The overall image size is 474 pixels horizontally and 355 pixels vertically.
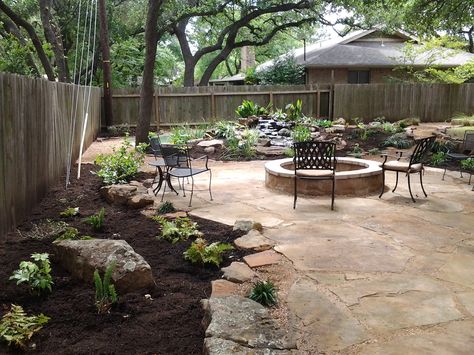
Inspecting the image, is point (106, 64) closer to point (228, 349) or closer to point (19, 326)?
point (19, 326)

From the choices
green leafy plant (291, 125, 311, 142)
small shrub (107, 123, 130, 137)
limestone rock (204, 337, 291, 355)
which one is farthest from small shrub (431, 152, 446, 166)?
small shrub (107, 123, 130, 137)

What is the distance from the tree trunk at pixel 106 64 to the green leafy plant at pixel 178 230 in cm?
1228

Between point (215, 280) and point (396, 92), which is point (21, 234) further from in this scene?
point (396, 92)

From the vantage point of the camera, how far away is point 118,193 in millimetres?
5836

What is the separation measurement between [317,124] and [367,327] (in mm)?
11918

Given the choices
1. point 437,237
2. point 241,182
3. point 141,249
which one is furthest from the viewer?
point 241,182

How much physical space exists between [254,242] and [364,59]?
19.5m

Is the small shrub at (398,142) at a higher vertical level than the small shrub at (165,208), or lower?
higher

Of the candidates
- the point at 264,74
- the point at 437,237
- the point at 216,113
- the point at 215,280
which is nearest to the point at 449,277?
the point at 437,237

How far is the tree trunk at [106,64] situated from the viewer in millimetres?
15266

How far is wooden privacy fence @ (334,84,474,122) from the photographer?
18.0m

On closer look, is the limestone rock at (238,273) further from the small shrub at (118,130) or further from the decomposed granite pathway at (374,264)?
the small shrub at (118,130)

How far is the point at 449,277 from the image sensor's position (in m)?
3.78

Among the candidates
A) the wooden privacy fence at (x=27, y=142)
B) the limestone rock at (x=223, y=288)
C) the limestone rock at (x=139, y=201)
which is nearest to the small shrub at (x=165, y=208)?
the limestone rock at (x=139, y=201)
